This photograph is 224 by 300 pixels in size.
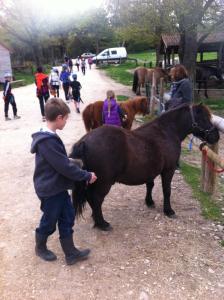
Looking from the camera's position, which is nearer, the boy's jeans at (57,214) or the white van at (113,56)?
the boy's jeans at (57,214)

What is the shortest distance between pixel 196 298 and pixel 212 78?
19434 millimetres

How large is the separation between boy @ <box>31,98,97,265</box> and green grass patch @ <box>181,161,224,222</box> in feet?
6.66

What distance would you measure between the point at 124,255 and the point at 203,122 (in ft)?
7.09

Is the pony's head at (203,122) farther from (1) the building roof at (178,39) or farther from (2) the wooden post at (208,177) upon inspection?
(1) the building roof at (178,39)

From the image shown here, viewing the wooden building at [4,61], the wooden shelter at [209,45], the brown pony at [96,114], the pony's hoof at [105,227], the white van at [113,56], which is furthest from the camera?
the white van at [113,56]

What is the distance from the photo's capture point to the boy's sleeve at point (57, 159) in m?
3.17

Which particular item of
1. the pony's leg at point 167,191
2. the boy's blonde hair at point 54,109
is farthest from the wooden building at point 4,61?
the boy's blonde hair at point 54,109

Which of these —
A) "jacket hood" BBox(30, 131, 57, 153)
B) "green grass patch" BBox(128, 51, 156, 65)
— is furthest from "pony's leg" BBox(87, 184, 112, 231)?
"green grass patch" BBox(128, 51, 156, 65)

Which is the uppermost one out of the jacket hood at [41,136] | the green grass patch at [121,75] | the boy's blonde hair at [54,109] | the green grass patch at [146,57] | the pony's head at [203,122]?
the boy's blonde hair at [54,109]

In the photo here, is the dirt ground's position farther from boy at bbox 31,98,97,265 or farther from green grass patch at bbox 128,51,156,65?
green grass patch at bbox 128,51,156,65

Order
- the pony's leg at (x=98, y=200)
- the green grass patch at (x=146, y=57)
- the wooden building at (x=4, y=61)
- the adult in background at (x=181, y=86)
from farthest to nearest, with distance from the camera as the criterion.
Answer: the green grass patch at (x=146, y=57) → the wooden building at (x=4, y=61) → the adult in background at (x=181, y=86) → the pony's leg at (x=98, y=200)

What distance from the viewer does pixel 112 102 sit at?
23.7 feet

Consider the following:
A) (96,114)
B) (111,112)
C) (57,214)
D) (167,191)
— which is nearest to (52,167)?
(57,214)

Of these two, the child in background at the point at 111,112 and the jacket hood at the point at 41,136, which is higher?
the jacket hood at the point at 41,136
